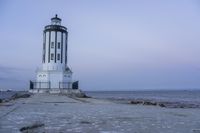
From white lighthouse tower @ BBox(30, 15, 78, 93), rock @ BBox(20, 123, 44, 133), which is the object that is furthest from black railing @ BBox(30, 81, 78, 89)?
rock @ BBox(20, 123, 44, 133)

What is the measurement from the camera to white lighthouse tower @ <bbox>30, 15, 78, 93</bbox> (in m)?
50.7

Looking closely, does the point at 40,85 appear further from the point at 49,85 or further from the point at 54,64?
the point at 54,64

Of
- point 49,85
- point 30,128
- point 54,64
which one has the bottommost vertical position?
point 30,128

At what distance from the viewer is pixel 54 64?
5094 centimetres

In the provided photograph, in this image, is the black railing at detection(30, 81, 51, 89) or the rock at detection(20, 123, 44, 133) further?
the black railing at detection(30, 81, 51, 89)

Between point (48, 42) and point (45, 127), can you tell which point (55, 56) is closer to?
point (48, 42)

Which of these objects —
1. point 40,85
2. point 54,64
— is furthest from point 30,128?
point 40,85

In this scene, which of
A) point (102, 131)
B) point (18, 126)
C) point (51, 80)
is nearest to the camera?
point (102, 131)

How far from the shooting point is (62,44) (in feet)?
170

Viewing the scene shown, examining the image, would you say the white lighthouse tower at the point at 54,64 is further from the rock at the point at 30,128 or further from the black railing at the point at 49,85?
the rock at the point at 30,128

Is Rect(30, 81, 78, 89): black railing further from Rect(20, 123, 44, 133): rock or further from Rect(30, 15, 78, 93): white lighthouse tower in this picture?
Rect(20, 123, 44, 133): rock

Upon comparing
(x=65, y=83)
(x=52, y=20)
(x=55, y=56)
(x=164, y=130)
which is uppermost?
(x=52, y=20)

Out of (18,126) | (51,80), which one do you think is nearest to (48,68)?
(51,80)

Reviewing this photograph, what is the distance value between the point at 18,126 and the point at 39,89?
136 feet
